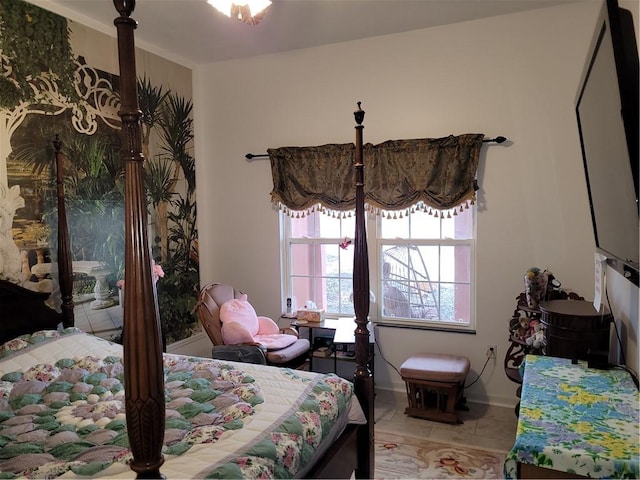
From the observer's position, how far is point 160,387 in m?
0.95

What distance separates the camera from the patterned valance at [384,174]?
11.2 ft

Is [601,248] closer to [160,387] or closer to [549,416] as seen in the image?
[549,416]

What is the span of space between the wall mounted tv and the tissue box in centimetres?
232

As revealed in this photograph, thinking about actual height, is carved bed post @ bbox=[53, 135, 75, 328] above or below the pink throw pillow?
above

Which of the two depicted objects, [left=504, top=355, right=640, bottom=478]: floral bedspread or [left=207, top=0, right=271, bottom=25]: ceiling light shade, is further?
[left=207, top=0, right=271, bottom=25]: ceiling light shade

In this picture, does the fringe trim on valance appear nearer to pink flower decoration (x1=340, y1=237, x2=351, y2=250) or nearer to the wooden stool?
pink flower decoration (x1=340, y1=237, x2=351, y2=250)

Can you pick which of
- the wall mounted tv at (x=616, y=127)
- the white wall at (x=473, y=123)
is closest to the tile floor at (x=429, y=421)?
the white wall at (x=473, y=123)

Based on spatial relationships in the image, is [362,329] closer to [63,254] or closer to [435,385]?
[435,385]

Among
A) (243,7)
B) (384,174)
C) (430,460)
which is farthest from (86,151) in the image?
(430,460)

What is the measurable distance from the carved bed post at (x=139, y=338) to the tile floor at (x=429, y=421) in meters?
2.51

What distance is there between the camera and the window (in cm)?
366

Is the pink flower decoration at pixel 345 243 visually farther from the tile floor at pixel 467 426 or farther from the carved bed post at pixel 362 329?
the carved bed post at pixel 362 329

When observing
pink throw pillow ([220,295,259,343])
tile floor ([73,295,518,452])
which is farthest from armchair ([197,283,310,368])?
tile floor ([73,295,518,452])

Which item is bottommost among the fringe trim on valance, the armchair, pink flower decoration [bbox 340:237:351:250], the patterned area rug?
the patterned area rug
